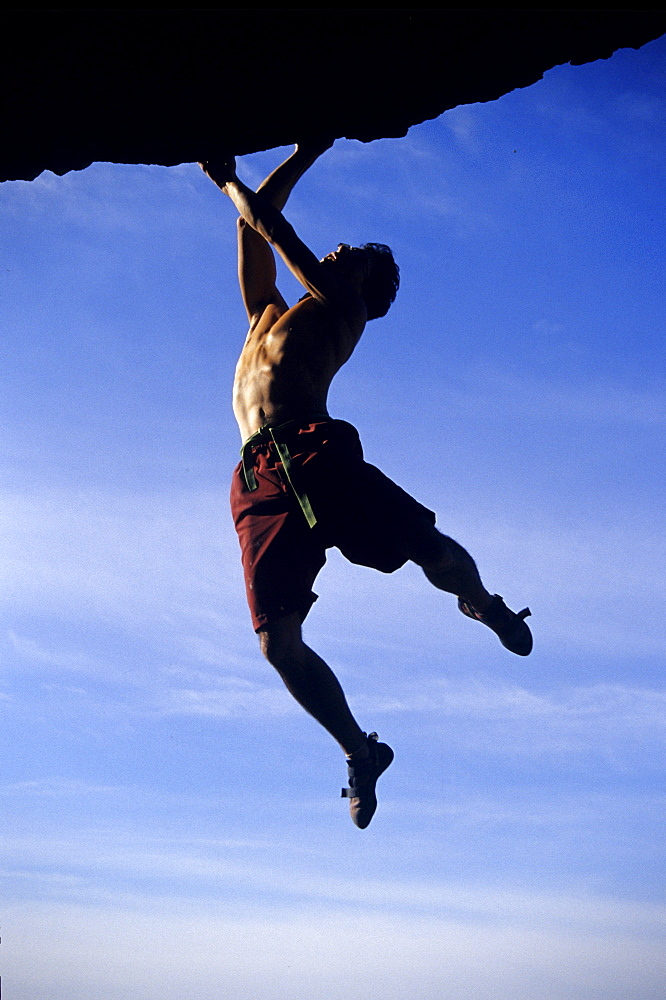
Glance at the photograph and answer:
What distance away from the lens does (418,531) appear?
439 centimetres

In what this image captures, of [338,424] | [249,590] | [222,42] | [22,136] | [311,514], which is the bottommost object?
[249,590]

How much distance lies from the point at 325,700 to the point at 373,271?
221 cm

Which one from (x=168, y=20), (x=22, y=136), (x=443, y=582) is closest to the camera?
(x=168, y=20)

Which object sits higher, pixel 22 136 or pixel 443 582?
pixel 22 136

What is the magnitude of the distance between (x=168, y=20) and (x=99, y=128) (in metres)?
0.57

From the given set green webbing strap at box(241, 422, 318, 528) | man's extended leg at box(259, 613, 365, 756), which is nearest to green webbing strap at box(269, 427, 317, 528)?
green webbing strap at box(241, 422, 318, 528)

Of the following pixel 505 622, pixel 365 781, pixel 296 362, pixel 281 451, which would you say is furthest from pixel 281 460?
pixel 365 781

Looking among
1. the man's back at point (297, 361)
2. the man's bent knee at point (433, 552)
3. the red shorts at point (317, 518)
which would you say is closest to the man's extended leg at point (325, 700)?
the red shorts at point (317, 518)

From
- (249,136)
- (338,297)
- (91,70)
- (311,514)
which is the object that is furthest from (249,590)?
(91,70)

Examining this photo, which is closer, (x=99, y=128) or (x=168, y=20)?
(x=168, y=20)

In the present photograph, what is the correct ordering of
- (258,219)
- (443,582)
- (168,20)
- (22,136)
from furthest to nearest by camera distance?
(443,582) < (258,219) < (22,136) < (168,20)

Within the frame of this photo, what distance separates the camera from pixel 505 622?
4637 millimetres

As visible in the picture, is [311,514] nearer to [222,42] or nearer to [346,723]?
[346,723]

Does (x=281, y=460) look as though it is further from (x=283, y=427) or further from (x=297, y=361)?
(x=297, y=361)
